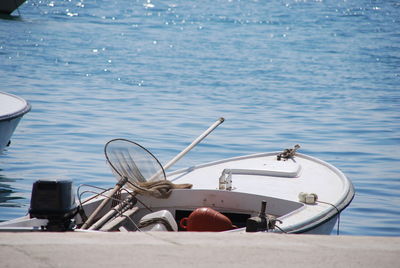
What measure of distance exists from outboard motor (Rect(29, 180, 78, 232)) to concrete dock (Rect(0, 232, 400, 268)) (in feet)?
0.54

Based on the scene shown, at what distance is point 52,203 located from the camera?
5.05m

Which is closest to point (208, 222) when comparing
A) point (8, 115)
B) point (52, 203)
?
point (52, 203)

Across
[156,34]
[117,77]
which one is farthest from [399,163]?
[156,34]

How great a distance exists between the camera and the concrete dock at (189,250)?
4.35 meters

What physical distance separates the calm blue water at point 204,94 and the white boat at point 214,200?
184 centimetres

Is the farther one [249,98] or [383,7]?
[383,7]

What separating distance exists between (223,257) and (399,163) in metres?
10.2

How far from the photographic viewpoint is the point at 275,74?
27.8m

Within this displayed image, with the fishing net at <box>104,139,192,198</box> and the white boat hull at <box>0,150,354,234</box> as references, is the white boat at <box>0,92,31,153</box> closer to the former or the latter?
Result: the white boat hull at <box>0,150,354,234</box>

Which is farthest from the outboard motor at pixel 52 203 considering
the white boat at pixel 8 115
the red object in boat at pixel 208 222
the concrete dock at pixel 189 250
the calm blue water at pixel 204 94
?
the white boat at pixel 8 115

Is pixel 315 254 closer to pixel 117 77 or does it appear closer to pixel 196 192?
pixel 196 192

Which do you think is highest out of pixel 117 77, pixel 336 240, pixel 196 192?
pixel 336 240

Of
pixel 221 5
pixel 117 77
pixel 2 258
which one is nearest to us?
pixel 2 258

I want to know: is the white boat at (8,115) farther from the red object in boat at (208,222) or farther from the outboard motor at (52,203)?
the outboard motor at (52,203)
